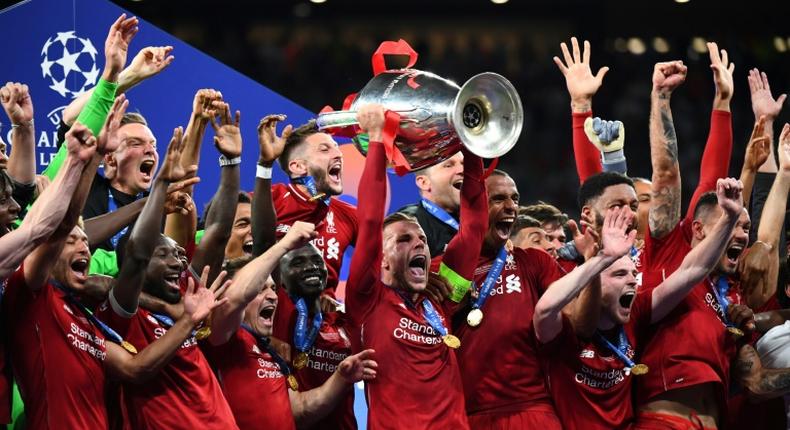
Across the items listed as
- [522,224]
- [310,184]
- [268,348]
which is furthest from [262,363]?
[522,224]

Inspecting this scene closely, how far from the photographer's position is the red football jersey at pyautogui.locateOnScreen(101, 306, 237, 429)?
470 cm

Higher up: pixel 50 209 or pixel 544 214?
pixel 50 209

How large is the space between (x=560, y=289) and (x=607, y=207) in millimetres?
661

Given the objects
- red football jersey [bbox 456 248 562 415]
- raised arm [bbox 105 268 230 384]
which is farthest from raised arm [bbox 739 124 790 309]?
raised arm [bbox 105 268 230 384]

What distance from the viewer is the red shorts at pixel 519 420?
5.32 meters

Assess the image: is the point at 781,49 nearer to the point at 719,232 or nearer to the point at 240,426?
the point at 719,232

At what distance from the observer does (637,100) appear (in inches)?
539

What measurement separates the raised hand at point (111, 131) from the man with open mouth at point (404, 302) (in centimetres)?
91

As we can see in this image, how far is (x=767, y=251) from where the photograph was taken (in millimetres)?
6270

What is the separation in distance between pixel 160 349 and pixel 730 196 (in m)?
2.41

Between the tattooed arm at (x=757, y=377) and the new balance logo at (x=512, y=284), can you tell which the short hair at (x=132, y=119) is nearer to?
the new balance logo at (x=512, y=284)

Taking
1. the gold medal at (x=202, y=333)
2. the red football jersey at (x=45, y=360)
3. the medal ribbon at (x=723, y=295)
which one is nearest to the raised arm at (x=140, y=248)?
the red football jersey at (x=45, y=360)

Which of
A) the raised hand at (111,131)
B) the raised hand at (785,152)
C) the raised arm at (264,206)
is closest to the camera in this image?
the raised hand at (111,131)

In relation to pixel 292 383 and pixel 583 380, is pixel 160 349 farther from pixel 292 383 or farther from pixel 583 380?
pixel 583 380
